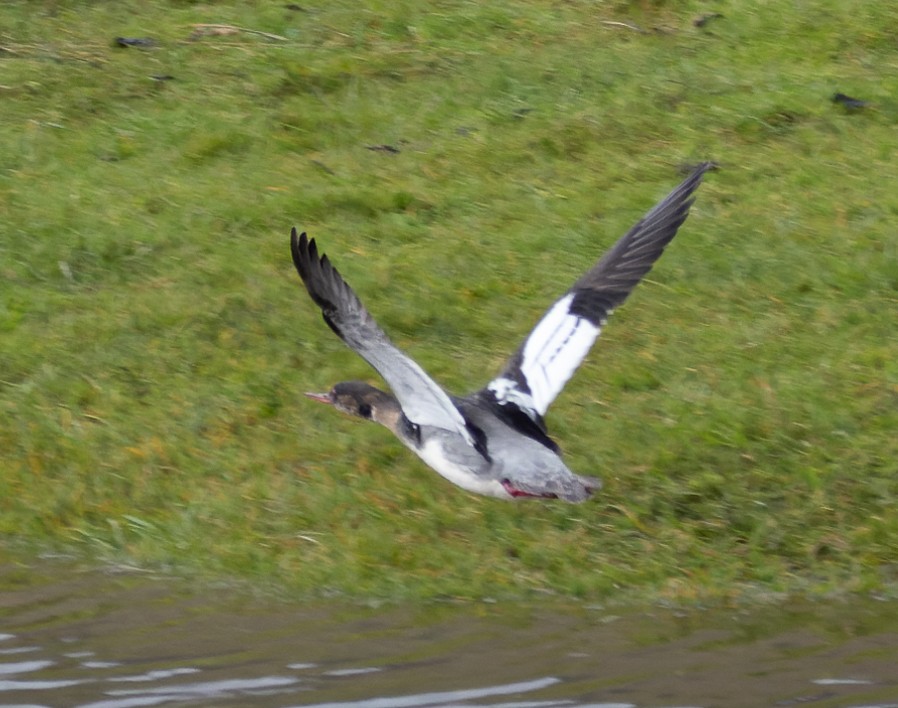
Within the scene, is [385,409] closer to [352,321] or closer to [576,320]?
[352,321]

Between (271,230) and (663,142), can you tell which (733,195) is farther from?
(271,230)

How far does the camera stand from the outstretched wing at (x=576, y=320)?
623 centimetres

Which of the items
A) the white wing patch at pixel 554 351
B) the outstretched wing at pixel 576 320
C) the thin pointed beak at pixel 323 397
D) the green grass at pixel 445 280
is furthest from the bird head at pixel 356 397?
the white wing patch at pixel 554 351

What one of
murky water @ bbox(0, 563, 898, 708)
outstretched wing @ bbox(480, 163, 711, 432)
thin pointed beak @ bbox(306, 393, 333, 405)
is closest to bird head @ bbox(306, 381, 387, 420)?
thin pointed beak @ bbox(306, 393, 333, 405)

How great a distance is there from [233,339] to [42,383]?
0.89 meters

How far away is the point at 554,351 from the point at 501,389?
335 mm

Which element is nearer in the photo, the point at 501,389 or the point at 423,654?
the point at 423,654

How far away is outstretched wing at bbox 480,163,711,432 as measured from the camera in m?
6.23

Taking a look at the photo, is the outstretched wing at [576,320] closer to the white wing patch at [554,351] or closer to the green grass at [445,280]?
the white wing patch at [554,351]

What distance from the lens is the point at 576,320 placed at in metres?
6.56

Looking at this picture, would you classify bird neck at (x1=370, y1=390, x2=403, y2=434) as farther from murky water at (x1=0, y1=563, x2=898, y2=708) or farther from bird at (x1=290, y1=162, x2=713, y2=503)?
murky water at (x1=0, y1=563, x2=898, y2=708)

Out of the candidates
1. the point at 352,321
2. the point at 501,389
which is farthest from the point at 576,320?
the point at 352,321

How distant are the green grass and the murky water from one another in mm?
279

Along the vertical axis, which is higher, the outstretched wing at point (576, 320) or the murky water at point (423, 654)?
the outstretched wing at point (576, 320)
